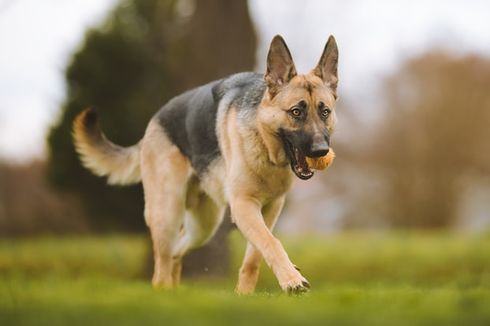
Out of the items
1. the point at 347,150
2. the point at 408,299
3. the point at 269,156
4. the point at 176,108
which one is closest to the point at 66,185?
the point at 176,108

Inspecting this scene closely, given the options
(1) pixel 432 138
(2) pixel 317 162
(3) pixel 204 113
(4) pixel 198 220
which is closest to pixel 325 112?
(2) pixel 317 162

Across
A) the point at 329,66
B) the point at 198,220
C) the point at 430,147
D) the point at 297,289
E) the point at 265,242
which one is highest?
the point at 430,147

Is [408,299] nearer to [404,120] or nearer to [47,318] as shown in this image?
[47,318]

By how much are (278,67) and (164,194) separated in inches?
73.4

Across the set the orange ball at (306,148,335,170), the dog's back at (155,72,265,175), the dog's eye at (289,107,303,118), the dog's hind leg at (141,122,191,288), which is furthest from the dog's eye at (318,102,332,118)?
the dog's hind leg at (141,122,191,288)

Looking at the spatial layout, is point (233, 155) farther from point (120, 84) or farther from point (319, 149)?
point (120, 84)

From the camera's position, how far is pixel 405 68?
1190 inches

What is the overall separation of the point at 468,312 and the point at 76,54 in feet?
44.1

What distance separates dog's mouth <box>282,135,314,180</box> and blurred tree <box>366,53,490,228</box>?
23.4 m

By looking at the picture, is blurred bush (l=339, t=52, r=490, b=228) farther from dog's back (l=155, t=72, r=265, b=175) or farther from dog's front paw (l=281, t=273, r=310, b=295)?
dog's front paw (l=281, t=273, r=310, b=295)

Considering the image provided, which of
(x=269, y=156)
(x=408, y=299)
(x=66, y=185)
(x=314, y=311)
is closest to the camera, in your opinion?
(x=314, y=311)

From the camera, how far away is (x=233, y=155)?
6344 mm

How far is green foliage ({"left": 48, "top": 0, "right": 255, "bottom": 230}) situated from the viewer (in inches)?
599

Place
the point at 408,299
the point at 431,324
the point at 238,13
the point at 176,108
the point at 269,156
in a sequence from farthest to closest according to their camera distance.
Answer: the point at 238,13 < the point at 176,108 < the point at 269,156 < the point at 408,299 < the point at 431,324
